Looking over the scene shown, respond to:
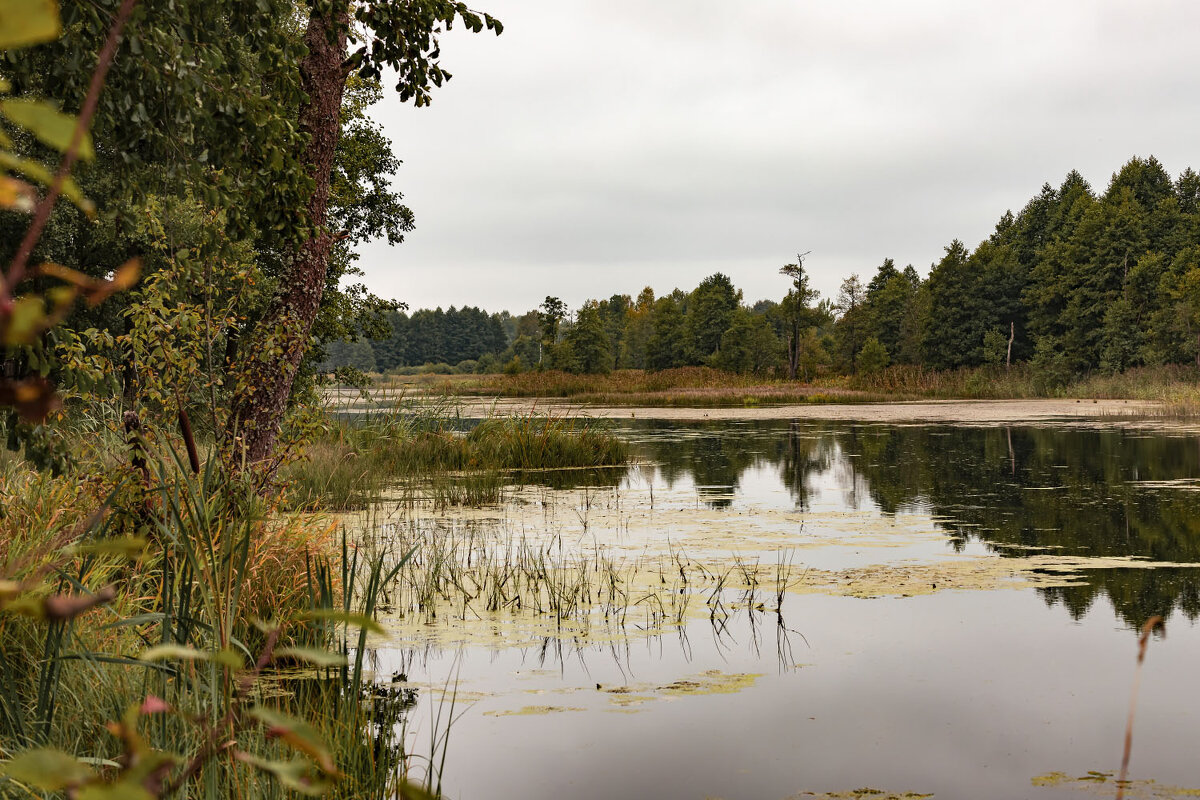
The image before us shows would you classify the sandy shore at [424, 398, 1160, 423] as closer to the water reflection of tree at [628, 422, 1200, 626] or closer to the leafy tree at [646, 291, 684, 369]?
the water reflection of tree at [628, 422, 1200, 626]

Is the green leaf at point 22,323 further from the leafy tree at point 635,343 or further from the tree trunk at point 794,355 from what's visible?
the leafy tree at point 635,343

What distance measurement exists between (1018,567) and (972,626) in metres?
1.99

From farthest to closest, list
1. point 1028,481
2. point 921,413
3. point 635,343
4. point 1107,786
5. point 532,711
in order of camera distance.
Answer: point 635,343 < point 921,413 < point 1028,481 < point 532,711 < point 1107,786

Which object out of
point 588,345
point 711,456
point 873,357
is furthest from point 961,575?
point 588,345

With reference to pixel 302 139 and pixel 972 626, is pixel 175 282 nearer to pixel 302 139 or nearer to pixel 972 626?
pixel 302 139

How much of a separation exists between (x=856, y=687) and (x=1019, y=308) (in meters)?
60.2

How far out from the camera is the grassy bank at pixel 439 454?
12344 mm

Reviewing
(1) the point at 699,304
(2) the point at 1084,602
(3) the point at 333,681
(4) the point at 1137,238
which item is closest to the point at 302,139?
(3) the point at 333,681

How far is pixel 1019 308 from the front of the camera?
6006 centimetres

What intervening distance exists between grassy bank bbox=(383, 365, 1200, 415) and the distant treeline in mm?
2139

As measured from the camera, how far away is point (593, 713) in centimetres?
518

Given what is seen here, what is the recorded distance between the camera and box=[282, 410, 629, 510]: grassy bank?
1234cm

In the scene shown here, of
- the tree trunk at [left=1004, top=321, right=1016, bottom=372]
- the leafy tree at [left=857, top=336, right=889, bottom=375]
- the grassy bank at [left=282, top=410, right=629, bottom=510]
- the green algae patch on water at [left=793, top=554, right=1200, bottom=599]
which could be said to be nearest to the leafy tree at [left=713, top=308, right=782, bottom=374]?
the leafy tree at [left=857, top=336, right=889, bottom=375]

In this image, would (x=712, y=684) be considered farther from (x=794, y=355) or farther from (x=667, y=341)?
(x=667, y=341)
